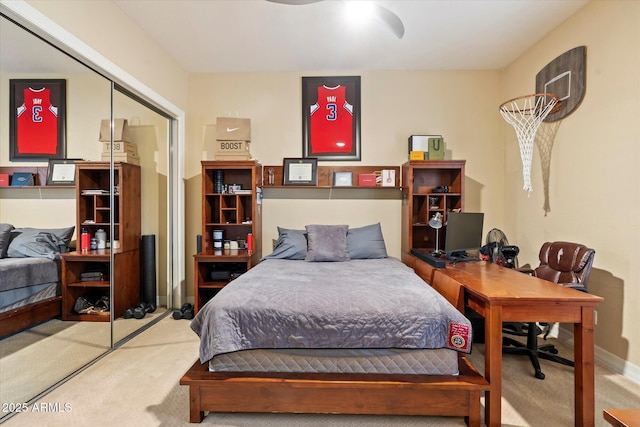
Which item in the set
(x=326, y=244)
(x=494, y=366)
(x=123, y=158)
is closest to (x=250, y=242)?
(x=326, y=244)

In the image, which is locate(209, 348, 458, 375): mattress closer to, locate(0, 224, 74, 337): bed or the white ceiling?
locate(0, 224, 74, 337): bed

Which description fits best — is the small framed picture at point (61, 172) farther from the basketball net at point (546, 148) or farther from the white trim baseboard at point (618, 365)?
the white trim baseboard at point (618, 365)

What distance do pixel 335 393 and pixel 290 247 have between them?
1875 mm

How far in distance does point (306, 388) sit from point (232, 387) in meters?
0.43

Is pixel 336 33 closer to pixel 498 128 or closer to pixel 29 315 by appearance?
pixel 498 128

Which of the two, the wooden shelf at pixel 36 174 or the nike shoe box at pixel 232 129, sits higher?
the nike shoe box at pixel 232 129

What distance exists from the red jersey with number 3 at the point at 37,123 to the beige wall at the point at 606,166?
419cm

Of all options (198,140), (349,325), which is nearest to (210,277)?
(198,140)

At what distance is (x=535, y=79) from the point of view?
344 centimetres

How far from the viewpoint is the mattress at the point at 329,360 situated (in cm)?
185

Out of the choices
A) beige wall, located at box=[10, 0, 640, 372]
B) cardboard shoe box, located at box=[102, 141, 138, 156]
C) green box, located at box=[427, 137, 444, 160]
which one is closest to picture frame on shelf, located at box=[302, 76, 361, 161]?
beige wall, located at box=[10, 0, 640, 372]

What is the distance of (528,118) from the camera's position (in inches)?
134

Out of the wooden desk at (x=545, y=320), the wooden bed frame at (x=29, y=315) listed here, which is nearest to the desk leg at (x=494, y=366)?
the wooden desk at (x=545, y=320)

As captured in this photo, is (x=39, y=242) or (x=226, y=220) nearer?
(x=39, y=242)
